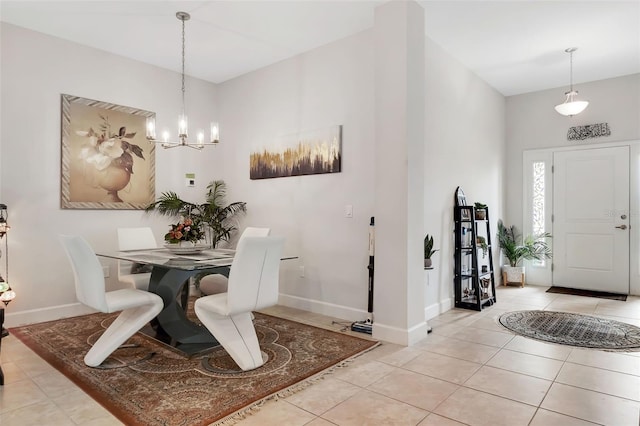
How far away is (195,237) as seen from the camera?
11.6 ft

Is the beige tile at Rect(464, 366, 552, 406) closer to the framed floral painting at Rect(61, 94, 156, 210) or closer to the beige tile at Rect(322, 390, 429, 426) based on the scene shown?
the beige tile at Rect(322, 390, 429, 426)

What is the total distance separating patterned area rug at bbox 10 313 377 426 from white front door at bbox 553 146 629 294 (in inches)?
163

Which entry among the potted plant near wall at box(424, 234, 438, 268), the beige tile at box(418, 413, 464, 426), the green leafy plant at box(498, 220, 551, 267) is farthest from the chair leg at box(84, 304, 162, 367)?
the green leafy plant at box(498, 220, 551, 267)

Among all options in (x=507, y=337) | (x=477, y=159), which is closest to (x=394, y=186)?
(x=507, y=337)

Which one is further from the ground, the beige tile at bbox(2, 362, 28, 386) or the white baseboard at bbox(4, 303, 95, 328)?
the white baseboard at bbox(4, 303, 95, 328)

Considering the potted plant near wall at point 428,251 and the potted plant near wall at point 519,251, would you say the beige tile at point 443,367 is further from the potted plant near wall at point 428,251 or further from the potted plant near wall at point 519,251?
the potted plant near wall at point 519,251

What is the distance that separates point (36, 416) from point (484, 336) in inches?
131

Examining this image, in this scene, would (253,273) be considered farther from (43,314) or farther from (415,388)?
(43,314)

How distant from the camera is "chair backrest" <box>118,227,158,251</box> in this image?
4059mm

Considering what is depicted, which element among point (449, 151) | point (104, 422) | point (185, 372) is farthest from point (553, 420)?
point (449, 151)

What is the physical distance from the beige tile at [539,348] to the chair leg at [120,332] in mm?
2862

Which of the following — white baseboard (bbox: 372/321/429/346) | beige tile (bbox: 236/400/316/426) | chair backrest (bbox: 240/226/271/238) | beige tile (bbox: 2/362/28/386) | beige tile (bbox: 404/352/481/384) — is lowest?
beige tile (bbox: 404/352/481/384)

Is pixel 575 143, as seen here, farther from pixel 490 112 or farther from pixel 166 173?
pixel 166 173

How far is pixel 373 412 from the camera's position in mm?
2156
